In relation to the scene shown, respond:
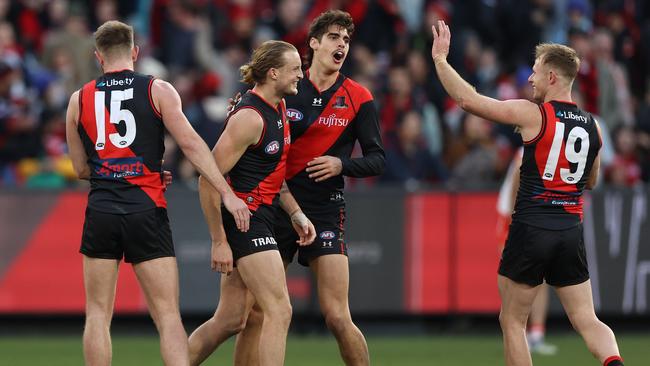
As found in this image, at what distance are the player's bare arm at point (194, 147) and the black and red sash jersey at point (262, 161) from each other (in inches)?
10.5

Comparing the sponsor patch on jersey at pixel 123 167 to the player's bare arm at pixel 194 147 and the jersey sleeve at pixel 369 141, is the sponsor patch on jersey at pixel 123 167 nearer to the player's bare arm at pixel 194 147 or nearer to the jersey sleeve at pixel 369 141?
the player's bare arm at pixel 194 147

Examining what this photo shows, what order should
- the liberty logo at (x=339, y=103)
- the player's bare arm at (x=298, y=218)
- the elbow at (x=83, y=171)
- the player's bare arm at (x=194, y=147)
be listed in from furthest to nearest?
the liberty logo at (x=339, y=103), the player's bare arm at (x=298, y=218), the elbow at (x=83, y=171), the player's bare arm at (x=194, y=147)

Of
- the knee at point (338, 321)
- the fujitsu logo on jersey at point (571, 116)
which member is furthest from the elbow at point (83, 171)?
the fujitsu logo on jersey at point (571, 116)

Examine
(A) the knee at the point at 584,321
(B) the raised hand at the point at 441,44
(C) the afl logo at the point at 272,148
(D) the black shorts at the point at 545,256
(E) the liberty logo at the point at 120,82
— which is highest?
(B) the raised hand at the point at 441,44

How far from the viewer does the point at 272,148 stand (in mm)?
9273

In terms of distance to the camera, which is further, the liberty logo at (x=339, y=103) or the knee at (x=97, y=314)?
the liberty logo at (x=339, y=103)

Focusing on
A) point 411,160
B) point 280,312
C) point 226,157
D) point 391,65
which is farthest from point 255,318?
point 391,65

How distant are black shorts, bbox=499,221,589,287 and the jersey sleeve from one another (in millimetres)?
1249

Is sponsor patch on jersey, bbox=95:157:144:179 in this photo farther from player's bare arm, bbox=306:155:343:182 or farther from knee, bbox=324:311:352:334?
knee, bbox=324:311:352:334

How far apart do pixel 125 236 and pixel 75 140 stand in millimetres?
863

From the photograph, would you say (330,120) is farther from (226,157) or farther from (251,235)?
(251,235)

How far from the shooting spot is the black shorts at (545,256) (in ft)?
30.7

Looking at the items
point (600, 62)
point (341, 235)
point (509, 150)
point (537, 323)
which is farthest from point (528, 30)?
point (341, 235)

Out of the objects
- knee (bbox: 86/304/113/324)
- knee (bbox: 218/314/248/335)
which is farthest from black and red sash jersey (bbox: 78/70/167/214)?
knee (bbox: 218/314/248/335)
